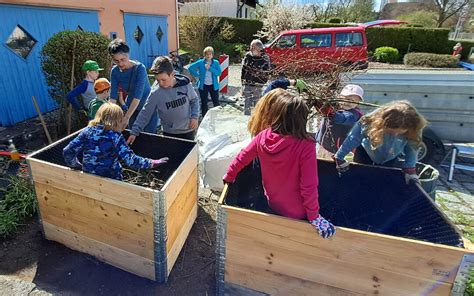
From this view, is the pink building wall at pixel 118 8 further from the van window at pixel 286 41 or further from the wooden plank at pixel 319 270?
the wooden plank at pixel 319 270

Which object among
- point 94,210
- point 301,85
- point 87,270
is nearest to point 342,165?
point 301,85

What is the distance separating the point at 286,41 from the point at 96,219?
11.8 metres

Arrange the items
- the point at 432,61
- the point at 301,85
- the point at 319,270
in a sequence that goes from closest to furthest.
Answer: the point at 319,270
the point at 301,85
the point at 432,61

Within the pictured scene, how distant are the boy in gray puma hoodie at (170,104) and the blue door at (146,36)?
8.67 metres

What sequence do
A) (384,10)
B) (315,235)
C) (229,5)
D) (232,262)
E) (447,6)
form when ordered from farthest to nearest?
(384,10) → (229,5) → (447,6) → (232,262) → (315,235)

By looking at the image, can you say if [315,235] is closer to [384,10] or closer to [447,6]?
[447,6]

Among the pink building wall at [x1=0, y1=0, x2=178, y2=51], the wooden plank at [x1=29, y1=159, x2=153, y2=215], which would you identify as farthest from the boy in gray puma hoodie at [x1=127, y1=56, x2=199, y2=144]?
the pink building wall at [x1=0, y1=0, x2=178, y2=51]

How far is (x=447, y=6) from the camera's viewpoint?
29891 millimetres

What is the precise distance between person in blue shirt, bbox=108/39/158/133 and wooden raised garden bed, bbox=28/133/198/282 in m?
1.03

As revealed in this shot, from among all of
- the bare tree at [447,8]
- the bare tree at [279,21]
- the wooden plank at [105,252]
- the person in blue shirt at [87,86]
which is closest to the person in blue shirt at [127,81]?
the person in blue shirt at [87,86]

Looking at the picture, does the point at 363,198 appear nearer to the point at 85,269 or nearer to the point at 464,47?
the point at 85,269

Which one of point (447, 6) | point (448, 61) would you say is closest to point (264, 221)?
point (448, 61)

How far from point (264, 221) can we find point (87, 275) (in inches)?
70.9

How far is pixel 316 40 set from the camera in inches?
495
